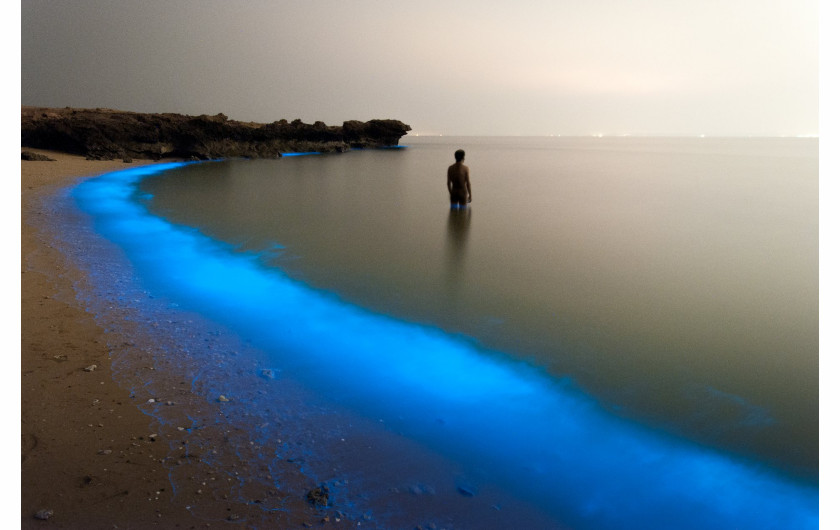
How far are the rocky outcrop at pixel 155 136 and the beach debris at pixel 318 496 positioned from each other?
20745mm

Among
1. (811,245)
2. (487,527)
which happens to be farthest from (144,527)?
(811,245)

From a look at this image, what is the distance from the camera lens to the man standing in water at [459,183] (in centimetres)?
938

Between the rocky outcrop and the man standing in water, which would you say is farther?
the rocky outcrop

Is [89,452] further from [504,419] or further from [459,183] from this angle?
[459,183]

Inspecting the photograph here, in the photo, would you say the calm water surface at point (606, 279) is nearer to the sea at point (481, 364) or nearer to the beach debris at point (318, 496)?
the sea at point (481, 364)

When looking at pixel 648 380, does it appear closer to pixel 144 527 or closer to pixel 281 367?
pixel 281 367

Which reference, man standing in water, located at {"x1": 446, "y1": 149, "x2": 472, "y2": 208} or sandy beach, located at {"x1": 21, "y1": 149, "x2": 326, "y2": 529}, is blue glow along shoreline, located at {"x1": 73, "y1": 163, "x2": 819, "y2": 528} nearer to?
sandy beach, located at {"x1": 21, "y1": 149, "x2": 326, "y2": 529}

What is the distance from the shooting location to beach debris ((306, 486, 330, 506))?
209cm

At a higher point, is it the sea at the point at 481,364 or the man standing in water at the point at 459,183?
the man standing in water at the point at 459,183

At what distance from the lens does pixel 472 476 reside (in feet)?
7.81

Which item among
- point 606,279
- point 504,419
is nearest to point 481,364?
point 504,419

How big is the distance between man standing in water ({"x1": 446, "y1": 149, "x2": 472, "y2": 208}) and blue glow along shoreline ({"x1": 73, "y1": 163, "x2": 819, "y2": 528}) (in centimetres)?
487

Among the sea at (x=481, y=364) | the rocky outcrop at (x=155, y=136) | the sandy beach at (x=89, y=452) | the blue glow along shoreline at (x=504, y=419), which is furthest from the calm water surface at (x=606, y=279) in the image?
the rocky outcrop at (x=155, y=136)

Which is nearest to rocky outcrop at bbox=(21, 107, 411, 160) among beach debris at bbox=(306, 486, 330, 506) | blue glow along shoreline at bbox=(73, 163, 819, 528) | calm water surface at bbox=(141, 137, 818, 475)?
calm water surface at bbox=(141, 137, 818, 475)
